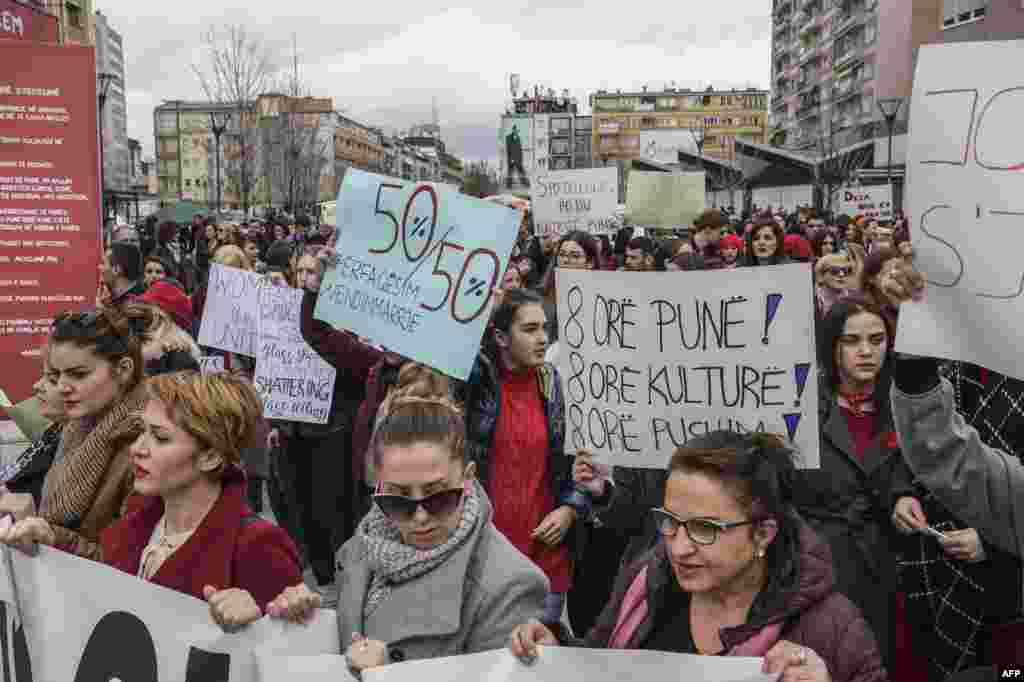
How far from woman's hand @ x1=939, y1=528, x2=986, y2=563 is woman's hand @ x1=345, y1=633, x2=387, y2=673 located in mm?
1924

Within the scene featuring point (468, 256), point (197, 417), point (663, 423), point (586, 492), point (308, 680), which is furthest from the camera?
point (468, 256)

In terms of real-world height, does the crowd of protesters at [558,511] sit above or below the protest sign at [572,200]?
below

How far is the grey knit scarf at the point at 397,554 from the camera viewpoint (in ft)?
8.95

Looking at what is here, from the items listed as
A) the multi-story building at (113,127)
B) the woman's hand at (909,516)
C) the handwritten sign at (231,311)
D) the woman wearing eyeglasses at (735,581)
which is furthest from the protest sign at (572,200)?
the multi-story building at (113,127)

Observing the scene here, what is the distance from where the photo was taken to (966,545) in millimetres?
3529

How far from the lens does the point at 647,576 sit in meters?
2.65

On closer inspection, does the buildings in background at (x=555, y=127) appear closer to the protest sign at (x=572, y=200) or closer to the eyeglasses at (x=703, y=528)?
the protest sign at (x=572, y=200)

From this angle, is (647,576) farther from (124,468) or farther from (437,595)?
(124,468)

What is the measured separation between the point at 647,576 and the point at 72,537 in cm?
165

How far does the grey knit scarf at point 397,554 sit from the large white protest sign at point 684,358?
100cm

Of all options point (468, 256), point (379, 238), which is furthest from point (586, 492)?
point (379, 238)

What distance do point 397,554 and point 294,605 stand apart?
31 cm

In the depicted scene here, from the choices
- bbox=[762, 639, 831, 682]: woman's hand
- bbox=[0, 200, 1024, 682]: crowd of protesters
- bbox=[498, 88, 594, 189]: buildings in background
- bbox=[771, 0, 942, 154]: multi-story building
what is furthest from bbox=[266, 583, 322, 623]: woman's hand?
bbox=[498, 88, 594, 189]: buildings in background

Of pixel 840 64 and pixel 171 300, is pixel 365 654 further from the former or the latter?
pixel 840 64
